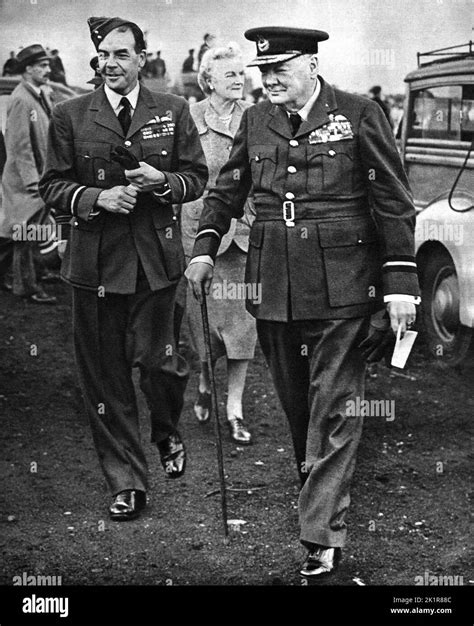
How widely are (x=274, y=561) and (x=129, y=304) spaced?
47.4 inches

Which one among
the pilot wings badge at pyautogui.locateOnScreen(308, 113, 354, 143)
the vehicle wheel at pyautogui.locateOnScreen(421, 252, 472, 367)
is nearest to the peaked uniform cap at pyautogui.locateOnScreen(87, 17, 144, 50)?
the pilot wings badge at pyautogui.locateOnScreen(308, 113, 354, 143)

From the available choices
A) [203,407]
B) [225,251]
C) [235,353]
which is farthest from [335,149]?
[203,407]

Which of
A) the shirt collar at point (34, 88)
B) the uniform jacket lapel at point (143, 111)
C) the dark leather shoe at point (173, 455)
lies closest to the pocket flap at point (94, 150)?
the uniform jacket lapel at point (143, 111)

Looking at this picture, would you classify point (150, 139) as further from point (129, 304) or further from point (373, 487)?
point (373, 487)

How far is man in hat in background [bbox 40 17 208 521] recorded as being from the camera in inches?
189

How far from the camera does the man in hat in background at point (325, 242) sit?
14.3 ft

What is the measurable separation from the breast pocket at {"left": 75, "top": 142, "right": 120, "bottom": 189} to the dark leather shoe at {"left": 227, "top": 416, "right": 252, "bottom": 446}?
1692mm

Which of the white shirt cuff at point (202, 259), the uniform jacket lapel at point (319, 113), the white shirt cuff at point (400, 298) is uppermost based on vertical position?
the uniform jacket lapel at point (319, 113)

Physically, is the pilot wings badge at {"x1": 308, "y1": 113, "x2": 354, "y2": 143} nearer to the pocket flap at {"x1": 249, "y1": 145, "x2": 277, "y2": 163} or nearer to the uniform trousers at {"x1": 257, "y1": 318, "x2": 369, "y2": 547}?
the pocket flap at {"x1": 249, "y1": 145, "x2": 277, "y2": 163}

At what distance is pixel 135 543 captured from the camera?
466 cm

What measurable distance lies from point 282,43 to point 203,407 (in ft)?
8.09

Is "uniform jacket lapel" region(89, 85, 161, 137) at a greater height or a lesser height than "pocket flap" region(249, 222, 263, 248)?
greater

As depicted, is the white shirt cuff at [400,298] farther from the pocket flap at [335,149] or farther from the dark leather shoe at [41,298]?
the dark leather shoe at [41,298]

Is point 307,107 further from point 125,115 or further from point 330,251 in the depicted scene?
point 125,115
